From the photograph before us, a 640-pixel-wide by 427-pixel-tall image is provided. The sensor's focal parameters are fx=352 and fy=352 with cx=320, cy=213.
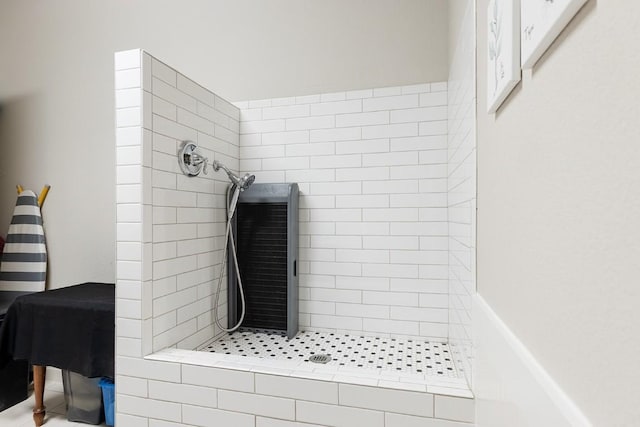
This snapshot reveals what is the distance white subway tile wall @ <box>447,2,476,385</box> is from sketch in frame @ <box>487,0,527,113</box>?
11.8 inches

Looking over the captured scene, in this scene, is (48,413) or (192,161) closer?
(192,161)

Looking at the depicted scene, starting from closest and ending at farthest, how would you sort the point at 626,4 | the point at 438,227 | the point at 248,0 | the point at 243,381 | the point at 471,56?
the point at 626,4
the point at 471,56
the point at 243,381
the point at 438,227
the point at 248,0

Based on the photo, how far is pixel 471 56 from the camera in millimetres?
1161

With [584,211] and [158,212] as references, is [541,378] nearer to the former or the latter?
[584,211]

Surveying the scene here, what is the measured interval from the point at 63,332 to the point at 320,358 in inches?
52.9

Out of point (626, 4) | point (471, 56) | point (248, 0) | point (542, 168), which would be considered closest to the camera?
point (626, 4)

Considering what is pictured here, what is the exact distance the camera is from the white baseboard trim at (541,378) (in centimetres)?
42

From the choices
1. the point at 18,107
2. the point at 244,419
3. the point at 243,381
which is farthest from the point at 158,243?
the point at 18,107

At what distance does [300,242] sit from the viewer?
209cm

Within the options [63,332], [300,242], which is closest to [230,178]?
[300,242]

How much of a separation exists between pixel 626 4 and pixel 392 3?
6.35ft

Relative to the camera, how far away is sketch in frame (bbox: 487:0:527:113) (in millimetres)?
631

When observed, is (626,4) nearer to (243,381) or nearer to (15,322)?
(243,381)

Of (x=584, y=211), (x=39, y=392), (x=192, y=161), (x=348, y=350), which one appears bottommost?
(x=39, y=392)
